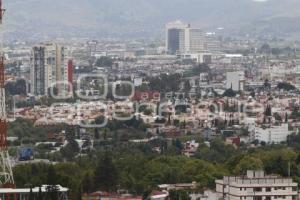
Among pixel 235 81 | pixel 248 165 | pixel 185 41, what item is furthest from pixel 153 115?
pixel 185 41

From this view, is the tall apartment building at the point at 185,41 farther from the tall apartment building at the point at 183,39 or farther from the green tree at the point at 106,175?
the green tree at the point at 106,175

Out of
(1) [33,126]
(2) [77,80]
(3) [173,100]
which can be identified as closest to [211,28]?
(2) [77,80]

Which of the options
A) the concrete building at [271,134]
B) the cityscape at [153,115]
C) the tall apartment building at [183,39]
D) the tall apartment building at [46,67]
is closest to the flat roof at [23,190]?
the cityscape at [153,115]

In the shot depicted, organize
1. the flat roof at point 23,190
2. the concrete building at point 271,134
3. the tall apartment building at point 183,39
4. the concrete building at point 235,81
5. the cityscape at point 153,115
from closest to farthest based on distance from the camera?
the flat roof at point 23,190
the cityscape at point 153,115
the concrete building at point 271,134
the concrete building at point 235,81
the tall apartment building at point 183,39

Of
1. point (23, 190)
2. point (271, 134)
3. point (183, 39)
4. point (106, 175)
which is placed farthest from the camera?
point (183, 39)

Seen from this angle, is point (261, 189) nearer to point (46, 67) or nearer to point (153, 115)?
point (153, 115)

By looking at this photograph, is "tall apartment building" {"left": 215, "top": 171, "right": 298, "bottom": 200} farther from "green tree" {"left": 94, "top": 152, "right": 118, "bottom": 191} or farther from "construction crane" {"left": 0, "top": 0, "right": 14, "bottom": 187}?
"green tree" {"left": 94, "top": 152, "right": 118, "bottom": 191}

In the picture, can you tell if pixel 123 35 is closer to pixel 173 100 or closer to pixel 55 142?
pixel 173 100
